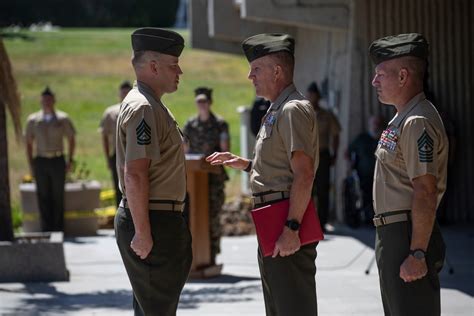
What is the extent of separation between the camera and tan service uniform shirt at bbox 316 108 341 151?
14664mm

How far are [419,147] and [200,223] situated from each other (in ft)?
20.1

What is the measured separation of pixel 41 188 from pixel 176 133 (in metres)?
9.48

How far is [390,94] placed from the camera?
18.4 feet

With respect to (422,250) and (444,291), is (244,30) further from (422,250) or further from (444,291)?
(422,250)

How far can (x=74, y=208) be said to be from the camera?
51.9ft

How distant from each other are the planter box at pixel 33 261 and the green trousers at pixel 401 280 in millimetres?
6061

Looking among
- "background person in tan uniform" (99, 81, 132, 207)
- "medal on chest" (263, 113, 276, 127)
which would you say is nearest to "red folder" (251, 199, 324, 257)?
"medal on chest" (263, 113, 276, 127)

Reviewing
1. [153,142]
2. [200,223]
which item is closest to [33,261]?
[200,223]

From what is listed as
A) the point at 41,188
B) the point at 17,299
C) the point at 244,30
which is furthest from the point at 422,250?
the point at 244,30

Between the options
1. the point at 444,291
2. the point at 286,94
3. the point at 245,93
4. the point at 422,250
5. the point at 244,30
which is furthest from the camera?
the point at 245,93

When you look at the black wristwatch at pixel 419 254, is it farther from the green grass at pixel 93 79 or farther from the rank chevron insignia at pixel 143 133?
the green grass at pixel 93 79

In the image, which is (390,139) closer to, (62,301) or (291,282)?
(291,282)

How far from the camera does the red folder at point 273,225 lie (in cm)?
592

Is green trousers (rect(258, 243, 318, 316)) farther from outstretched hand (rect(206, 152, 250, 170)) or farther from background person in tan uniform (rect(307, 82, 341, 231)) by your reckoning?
background person in tan uniform (rect(307, 82, 341, 231))
